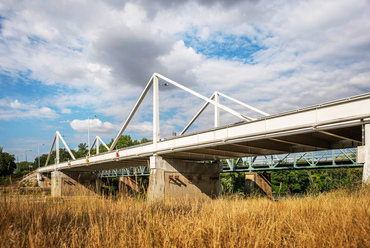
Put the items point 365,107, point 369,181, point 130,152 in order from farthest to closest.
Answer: point 130,152
point 365,107
point 369,181

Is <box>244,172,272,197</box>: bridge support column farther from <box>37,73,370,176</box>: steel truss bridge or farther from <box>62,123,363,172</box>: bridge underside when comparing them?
<box>62,123,363,172</box>: bridge underside

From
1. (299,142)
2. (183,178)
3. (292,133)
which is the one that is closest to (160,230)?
(292,133)

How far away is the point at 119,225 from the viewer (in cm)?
509

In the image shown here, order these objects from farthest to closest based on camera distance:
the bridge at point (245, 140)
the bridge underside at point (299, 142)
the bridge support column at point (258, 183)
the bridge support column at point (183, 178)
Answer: the bridge support column at point (258, 183) < the bridge support column at point (183, 178) < the bridge underside at point (299, 142) < the bridge at point (245, 140)

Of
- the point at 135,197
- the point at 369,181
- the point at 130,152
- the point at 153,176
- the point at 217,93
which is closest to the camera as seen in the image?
the point at 135,197

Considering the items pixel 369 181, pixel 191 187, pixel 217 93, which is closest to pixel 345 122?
pixel 369 181

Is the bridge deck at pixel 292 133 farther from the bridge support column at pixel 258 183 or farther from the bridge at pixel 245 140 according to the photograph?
the bridge support column at pixel 258 183

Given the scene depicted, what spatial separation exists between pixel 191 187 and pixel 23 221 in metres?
23.2

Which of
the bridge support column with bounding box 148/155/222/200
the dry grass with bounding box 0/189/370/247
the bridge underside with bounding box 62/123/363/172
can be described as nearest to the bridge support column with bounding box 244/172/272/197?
the bridge support column with bounding box 148/155/222/200

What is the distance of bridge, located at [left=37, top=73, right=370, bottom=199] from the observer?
42.1 ft

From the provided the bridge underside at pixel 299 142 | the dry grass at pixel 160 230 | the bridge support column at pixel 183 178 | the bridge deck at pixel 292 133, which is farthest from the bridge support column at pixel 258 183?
the dry grass at pixel 160 230

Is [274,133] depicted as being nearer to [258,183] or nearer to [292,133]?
[292,133]

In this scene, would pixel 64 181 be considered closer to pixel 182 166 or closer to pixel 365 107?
pixel 182 166

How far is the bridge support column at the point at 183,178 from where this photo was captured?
25.1 meters
